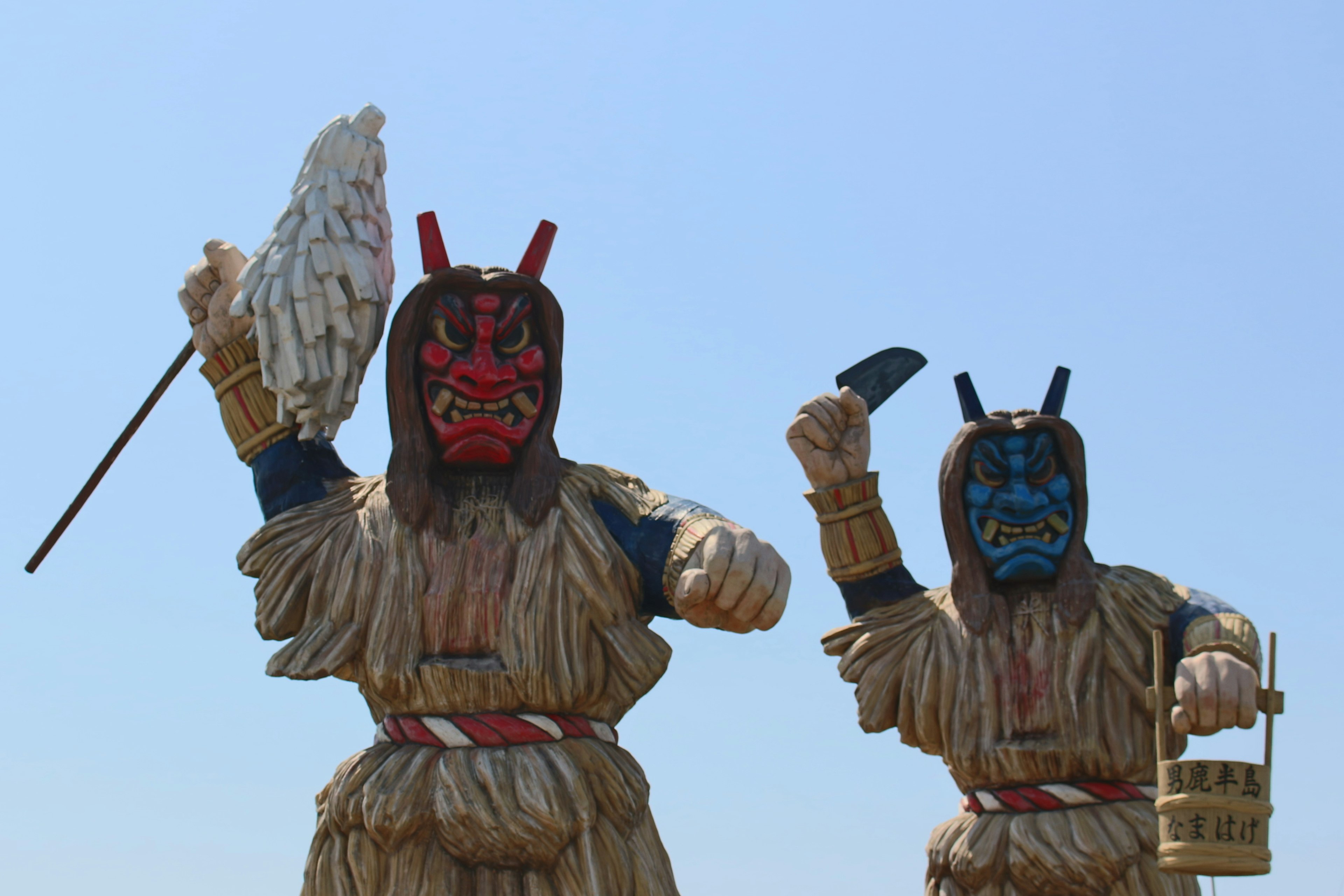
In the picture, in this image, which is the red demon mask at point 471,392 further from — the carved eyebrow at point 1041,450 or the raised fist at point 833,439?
the carved eyebrow at point 1041,450

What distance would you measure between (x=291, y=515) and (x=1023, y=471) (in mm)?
1857

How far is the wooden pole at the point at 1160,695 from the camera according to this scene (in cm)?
478

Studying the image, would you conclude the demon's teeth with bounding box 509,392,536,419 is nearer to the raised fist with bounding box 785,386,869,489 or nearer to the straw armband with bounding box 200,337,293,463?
the straw armband with bounding box 200,337,293,463

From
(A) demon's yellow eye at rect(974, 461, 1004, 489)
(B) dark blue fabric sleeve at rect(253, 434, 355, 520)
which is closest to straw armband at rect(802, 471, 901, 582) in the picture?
(A) demon's yellow eye at rect(974, 461, 1004, 489)

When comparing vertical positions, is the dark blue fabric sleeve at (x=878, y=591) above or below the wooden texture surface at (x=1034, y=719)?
above

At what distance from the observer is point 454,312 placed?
5023mm

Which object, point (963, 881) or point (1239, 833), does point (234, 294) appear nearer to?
point (963, 881)

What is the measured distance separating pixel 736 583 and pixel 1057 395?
132cm

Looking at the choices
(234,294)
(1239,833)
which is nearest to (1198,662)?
(1239,833)

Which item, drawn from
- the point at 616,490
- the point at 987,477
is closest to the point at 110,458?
the point at 616,490

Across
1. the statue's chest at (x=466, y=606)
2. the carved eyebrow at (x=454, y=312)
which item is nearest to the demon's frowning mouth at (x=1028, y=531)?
Answer: the statue's chest at (x=466, y=606)

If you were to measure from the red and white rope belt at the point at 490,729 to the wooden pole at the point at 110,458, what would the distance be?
1.11m

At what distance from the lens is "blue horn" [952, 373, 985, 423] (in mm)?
5594

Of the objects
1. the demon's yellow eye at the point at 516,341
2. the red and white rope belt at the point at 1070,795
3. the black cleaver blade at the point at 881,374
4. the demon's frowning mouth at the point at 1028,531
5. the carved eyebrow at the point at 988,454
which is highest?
the black cleaver blade at the point at 881,374
